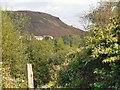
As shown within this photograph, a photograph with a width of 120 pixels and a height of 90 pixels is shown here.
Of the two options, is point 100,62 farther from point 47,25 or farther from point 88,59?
point 47,25

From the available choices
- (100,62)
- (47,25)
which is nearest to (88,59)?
(100,62)

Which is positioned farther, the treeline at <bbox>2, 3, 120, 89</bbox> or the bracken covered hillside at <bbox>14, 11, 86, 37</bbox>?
the bracken covered hillside at <bbox>14, 11, 86, 37</bbox>

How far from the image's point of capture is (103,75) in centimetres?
670

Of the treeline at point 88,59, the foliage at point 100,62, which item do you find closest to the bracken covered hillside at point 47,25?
the treeline at point 88,59

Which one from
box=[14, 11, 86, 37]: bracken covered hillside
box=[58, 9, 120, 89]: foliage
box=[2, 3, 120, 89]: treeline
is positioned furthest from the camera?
box=[14, 11, 86, 37]: bracken covered hillside

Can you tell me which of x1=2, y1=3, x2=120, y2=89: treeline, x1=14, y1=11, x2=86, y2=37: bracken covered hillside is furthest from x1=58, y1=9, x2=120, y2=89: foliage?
x1=14, y1=11, x2=86, y2=37: bracken covered hillside

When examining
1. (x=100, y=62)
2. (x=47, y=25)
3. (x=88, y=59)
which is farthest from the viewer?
(x=47, y=25)

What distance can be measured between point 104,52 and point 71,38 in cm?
1930

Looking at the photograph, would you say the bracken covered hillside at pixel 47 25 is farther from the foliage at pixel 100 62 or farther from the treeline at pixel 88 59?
the foliage at pixel 100 62

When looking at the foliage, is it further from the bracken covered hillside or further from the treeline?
the bracken covered hillside

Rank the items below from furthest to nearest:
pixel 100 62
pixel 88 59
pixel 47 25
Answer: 1. pixel 47 25
2. pixel 88 59
3. pixel 100 62

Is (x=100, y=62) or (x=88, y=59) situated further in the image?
(x=88, y=59)

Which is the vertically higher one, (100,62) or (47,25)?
(100,62)

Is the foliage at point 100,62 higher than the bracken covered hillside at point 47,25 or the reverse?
higher
